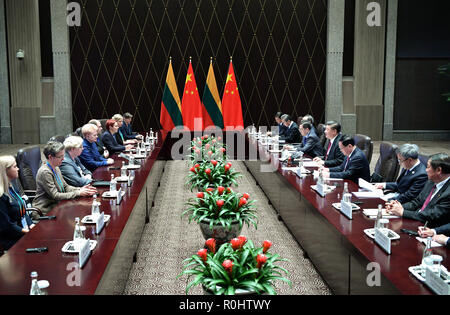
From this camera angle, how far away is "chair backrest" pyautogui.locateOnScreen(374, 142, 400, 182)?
4781mm

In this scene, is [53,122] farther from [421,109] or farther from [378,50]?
[421,109]

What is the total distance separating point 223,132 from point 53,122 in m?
4.50

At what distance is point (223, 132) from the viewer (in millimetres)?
10328

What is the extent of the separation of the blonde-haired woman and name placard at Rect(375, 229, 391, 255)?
2.39 metres

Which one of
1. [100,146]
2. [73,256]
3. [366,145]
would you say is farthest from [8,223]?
[366,145]

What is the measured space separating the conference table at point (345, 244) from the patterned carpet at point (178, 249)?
126 millimetres

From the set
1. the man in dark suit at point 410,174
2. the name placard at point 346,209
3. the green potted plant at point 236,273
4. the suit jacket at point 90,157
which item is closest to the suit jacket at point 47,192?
the suit jacket at point 90,157

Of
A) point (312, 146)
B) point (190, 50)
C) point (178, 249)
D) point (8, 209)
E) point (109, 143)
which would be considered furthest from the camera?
point (190, 50)

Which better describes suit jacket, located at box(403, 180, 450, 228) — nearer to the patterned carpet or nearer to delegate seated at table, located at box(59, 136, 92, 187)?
the patterned carpet

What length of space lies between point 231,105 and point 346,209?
781cm

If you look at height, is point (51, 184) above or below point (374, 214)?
above

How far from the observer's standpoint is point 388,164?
4.85 metres

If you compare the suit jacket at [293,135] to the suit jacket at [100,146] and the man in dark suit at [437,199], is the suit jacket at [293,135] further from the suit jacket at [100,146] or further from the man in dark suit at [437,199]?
the man in dark suit at [437,199]

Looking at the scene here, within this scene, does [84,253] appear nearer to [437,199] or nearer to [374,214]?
[374,214]
